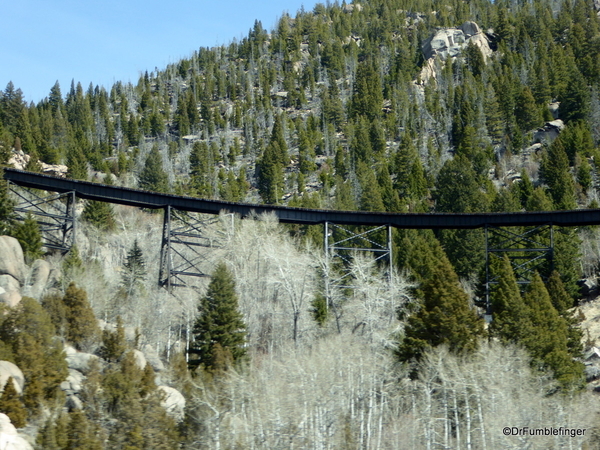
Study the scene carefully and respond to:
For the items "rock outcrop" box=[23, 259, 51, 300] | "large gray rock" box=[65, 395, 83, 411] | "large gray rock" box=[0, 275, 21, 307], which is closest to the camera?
"large gray rock" box=[65, 395, 83, 411]

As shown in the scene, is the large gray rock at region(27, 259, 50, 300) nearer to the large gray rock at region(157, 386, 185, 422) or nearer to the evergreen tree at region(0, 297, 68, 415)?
the evergreen tree at region(0, 297, 68, 415)

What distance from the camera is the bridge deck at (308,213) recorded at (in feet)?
143

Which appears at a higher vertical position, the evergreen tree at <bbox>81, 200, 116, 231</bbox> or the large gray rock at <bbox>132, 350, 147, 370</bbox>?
the evergreen tree at <bbox>81, 200, 116, 231</bbox>

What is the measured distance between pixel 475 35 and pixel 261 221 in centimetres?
10661

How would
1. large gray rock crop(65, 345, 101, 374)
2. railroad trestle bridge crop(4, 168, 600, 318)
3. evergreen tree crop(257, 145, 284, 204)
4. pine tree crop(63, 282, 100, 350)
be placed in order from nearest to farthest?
1. large gray rock crop(65, 345, 101, 374)
2. pine tree crop(63, 282, 100, 350)
3. railroad trestle bridge crop(4, 168, 600, 318)
4. evergreen tree crop(257, 145, 284, 204)

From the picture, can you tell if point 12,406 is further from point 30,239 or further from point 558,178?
point 558,178

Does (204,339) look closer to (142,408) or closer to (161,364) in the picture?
(161,364)

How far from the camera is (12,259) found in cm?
4278

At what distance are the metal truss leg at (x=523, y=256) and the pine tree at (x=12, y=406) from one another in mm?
25905

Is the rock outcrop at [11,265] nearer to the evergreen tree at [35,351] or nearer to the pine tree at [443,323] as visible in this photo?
the evergreen tree at [35,351]

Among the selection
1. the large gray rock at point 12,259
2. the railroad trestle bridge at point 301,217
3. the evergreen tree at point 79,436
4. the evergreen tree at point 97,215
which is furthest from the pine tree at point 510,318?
the evergreen tree at point 97,215

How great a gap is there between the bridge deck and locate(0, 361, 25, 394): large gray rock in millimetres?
18813

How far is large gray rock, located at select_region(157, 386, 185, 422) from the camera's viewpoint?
28323 millimetres

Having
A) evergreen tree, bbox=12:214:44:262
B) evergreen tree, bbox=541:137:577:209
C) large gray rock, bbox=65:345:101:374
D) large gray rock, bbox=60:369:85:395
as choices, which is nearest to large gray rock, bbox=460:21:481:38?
evergreen tree, bbox=541:137:577:209
